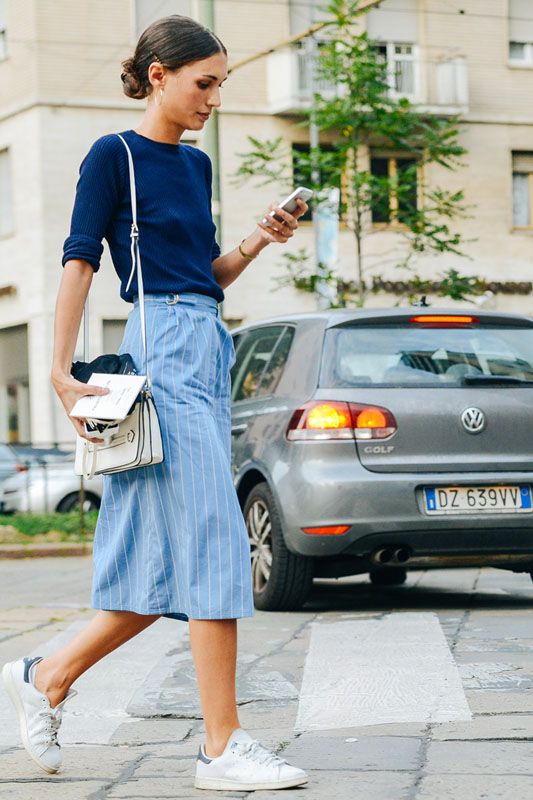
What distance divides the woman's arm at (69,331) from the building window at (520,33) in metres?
30.9

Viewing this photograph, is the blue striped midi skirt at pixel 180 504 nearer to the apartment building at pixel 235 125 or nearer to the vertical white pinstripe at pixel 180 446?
the vertical white pinstripe at pixel 180 446

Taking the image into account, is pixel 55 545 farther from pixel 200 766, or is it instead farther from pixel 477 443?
pixel 200 766

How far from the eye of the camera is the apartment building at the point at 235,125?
98.3ft

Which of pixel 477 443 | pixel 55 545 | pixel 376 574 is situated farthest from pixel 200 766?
pixel 55 545

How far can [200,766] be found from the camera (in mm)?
3973

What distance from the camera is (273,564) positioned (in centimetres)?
799

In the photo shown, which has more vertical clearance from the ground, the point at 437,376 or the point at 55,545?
the point at 437,376

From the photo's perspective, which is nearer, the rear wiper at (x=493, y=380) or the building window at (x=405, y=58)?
the rear wiper at (x=493, y=380)

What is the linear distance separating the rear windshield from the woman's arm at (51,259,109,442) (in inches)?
147

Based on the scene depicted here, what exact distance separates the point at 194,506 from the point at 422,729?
1.14 metres

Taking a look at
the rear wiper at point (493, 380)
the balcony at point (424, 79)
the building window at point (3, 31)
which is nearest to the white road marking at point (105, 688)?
the rear wiper at point (493, 380)

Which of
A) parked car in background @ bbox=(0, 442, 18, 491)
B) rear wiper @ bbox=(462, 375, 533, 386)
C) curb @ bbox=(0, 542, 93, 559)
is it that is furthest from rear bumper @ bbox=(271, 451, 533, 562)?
parked car in background @ bbox=(0, 442, 18, 491)

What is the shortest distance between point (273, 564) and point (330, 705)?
2880 mm

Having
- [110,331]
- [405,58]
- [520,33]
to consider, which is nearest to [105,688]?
[110,331]
